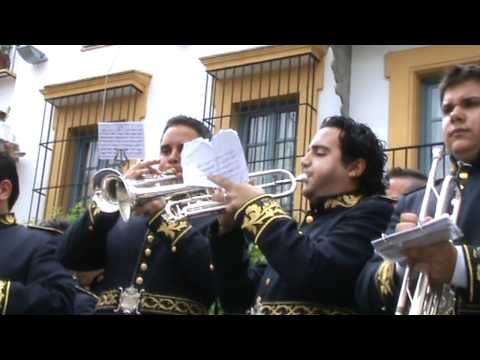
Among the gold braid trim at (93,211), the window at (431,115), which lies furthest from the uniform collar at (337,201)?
the window at (431,115)

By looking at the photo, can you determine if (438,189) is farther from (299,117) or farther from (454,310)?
(299,117)

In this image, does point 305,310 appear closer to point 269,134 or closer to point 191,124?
point 191,124

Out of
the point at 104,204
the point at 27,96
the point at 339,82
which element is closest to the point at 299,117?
the point at 339,82

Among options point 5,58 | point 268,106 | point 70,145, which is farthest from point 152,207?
point 5,58

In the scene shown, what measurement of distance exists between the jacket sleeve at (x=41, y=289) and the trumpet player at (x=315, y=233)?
688 mm

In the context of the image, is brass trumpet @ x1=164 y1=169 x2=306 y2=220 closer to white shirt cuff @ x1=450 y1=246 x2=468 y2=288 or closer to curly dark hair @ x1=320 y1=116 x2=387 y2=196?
curly dark hair @ x1=320 y1=116 x2=387 y2=196

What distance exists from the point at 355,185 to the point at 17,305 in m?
1.50

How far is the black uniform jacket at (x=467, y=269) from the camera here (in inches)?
103

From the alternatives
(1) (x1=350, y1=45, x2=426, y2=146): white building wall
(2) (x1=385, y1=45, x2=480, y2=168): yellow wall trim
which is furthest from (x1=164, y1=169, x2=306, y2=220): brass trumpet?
(1) (x1=350, y1=45, x2=426, y2=146): white building wall

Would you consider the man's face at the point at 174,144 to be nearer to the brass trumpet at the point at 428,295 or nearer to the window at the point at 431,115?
the brass trumpet at the point at 428,295

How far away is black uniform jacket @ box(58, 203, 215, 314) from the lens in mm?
3635

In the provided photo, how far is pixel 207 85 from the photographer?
31.1 feet

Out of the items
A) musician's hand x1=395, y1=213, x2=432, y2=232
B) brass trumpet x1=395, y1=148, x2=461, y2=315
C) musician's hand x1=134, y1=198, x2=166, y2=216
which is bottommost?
Answer: brass trumpet x1=395, y1=148, x2=461, y2=315

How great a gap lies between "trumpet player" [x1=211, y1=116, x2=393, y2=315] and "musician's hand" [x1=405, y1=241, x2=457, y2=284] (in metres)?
0.58
